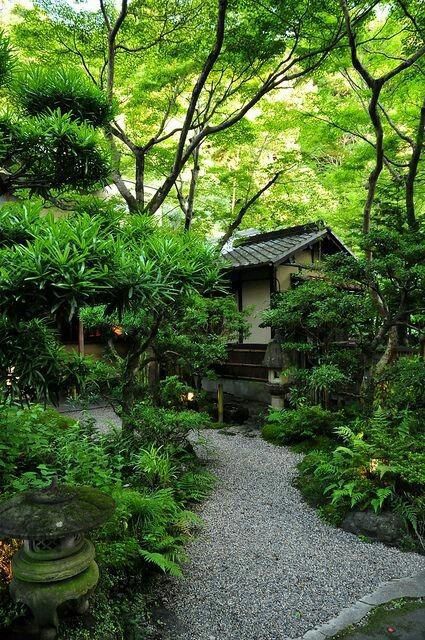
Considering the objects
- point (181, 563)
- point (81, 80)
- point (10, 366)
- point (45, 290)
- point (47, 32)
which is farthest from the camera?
point (47, 32)

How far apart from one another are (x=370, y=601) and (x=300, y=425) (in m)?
5.17

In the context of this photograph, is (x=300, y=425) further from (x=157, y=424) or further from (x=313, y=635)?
(x=313, y=635)

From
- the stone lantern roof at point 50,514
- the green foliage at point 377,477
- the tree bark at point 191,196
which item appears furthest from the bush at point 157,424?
the tree bark at point 191,196

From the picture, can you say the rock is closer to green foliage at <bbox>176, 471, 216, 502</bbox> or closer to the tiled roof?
green foliage at <bbox>176, 471, 216, 502</bbox>

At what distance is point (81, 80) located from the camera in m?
3.57

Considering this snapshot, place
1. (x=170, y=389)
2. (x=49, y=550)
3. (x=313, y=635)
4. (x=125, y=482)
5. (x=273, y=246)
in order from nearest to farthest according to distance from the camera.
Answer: (x=49, y=550) < (x=313, y=635) < (x=125, y=482) < (x=170, y=389) < (x=273, y=246)

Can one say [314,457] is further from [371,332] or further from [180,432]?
[371,332]

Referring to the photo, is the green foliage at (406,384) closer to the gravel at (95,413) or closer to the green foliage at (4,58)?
the green foliage at (4,58)

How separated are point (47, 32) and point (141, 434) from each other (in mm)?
7804

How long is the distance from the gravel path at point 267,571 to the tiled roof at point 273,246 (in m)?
7.07

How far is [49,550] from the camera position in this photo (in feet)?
9.29

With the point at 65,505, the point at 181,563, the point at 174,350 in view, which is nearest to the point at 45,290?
the point at 65,505

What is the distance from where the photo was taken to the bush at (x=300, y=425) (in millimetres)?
8664

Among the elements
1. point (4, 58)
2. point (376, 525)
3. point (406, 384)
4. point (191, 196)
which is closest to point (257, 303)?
point (191, 196)
